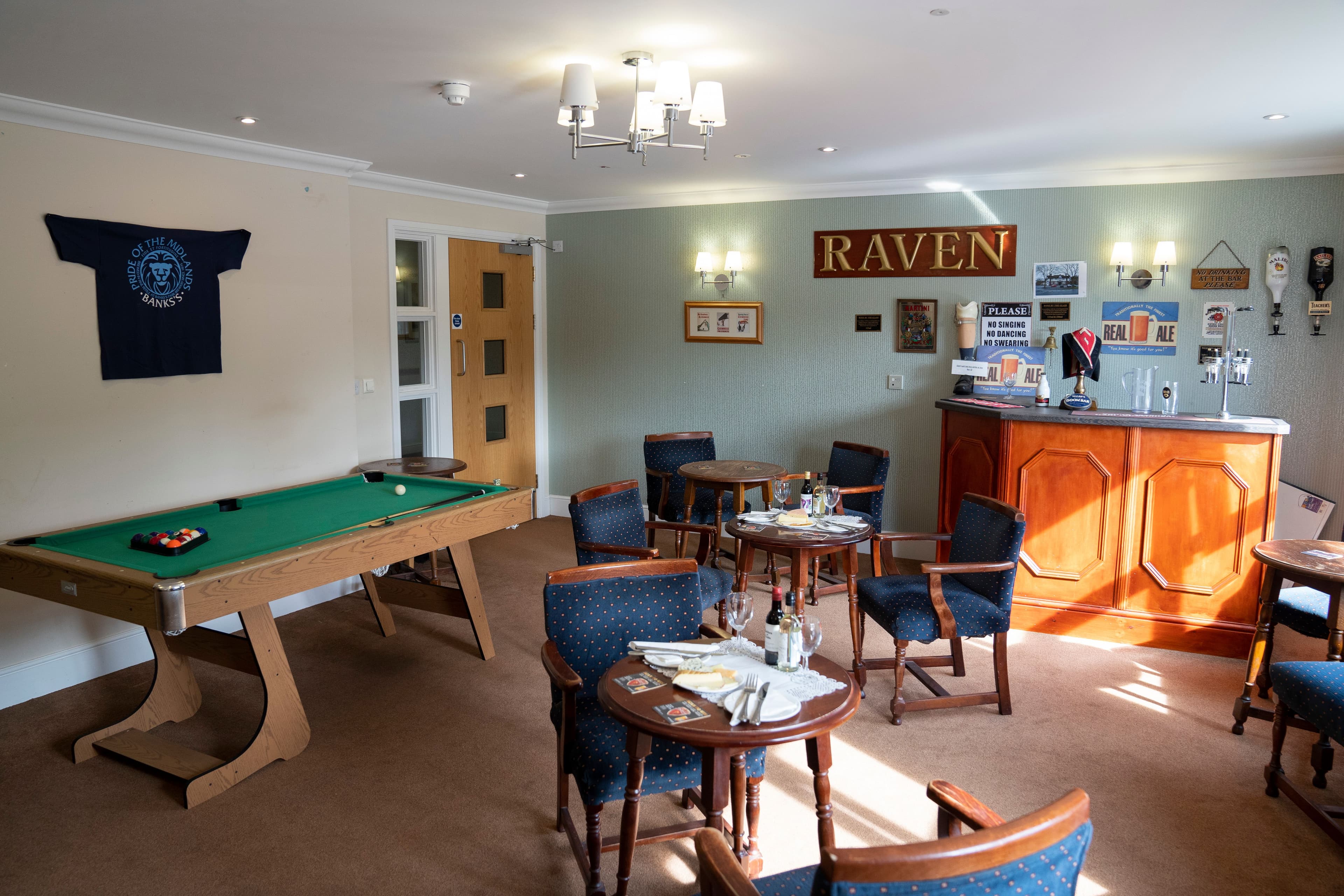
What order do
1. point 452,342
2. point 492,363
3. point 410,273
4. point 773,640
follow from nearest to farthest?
point 773,640 → point 410,273 → point 452,342 → point 492,363

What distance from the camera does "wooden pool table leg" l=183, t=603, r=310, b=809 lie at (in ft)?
10.0

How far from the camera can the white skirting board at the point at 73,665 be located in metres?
3.75

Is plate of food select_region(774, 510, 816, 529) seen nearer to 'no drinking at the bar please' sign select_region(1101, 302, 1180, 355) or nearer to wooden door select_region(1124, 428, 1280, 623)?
wooden door select_region(1124, 428, 1280, 623)

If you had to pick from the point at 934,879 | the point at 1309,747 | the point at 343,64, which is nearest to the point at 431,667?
the point at 343,64

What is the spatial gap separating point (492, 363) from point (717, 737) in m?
5.02

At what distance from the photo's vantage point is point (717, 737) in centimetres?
198

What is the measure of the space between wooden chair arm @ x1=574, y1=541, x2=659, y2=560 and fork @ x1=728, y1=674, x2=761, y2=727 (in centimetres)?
142

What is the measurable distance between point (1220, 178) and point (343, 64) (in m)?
4.73

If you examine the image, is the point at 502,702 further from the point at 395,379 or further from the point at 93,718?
the point at 395,379

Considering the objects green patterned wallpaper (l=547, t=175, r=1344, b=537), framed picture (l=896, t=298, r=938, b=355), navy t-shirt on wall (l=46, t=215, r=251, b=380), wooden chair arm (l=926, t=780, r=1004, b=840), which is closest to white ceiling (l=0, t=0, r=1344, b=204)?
green patterned wallpaper (l=547, t=175, r=1344, b=537)

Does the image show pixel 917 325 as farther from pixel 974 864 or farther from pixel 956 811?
pixel 974 864

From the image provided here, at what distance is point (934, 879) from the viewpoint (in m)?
1.29

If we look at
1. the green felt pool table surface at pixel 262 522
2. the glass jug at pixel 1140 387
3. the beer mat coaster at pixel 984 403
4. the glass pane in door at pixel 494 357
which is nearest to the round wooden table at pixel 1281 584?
the glass jug at pixel 1140 387

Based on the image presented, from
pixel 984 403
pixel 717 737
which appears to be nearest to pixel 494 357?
pixel 984 403
